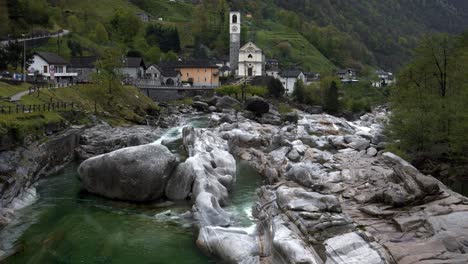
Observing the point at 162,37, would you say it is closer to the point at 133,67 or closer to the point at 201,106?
the point at 133,67

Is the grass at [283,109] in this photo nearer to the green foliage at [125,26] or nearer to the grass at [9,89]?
the grass at [9,89]

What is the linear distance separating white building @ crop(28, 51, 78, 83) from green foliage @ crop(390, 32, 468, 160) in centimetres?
7159

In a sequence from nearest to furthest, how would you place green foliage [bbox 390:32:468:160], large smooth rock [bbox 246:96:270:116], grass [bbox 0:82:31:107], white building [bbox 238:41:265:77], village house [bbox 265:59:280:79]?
1. green foliage [bbox 390:32:468:160]
2. grass [bbox 0:82:31:107]
3. large smooth rock [bbox 246:96:270:116]
4. white building [bbox 238:41:265:77]
5. village house [bbox 265:59:280:79]

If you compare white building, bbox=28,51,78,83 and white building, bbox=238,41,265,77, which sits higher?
white building, bbox=238,41,265,77

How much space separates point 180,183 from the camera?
34.5 meters

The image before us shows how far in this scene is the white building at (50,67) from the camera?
9686cm

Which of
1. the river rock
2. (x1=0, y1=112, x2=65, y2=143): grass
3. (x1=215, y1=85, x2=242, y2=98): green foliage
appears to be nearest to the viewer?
(x1=0, y1=112, x2=65, y2=143): grass

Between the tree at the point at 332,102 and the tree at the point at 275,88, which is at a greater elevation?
the tree at the point at 275,88

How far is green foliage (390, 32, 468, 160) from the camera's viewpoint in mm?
41719

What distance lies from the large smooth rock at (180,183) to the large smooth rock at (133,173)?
19.0 inches

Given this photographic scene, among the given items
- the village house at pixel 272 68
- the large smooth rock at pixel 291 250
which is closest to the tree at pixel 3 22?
the village house at pixel 272 68

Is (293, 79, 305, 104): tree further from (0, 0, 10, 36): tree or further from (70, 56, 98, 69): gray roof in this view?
(0, 0, 10, 36): tree

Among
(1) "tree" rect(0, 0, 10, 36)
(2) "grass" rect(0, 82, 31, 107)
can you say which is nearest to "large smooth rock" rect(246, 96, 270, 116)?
(2) "grass" rect(0, 82, 31, 107)

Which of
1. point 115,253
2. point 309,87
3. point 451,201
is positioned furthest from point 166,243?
point 309,87
